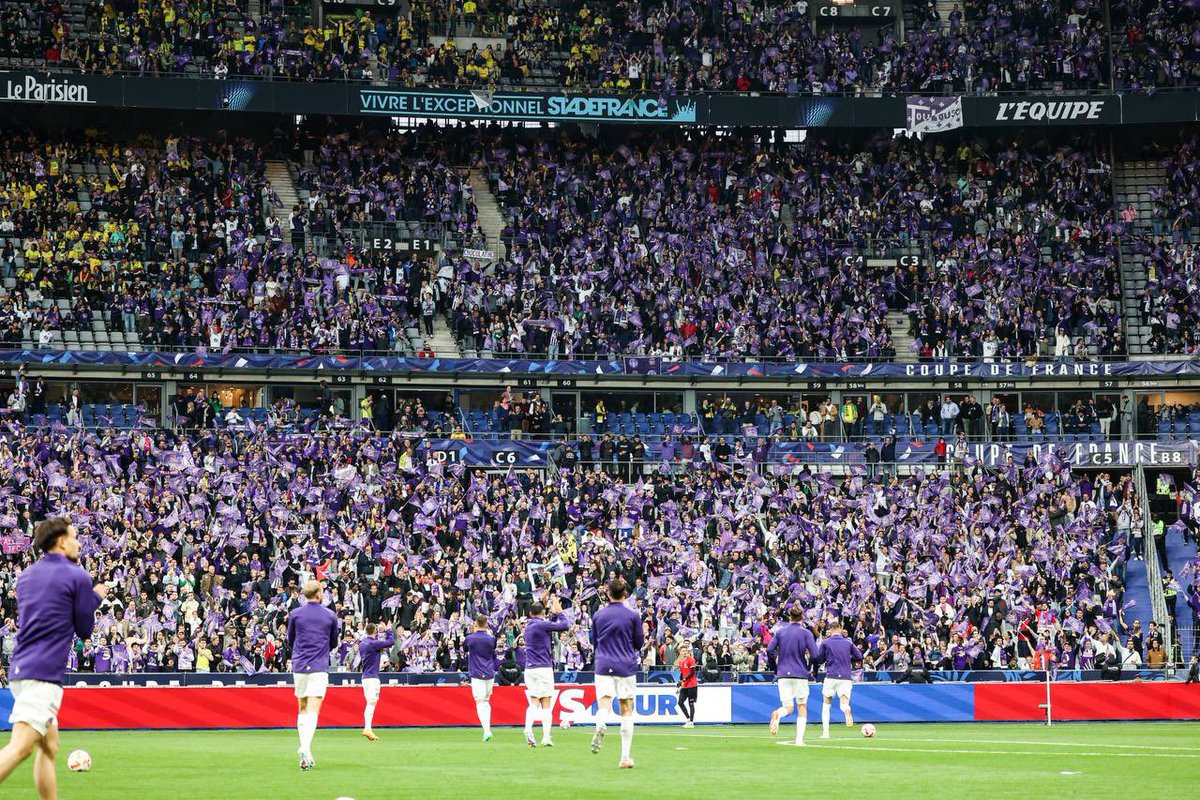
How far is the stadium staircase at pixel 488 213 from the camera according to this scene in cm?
A: 5894

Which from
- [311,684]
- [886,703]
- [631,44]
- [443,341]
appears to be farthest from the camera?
[631,44]

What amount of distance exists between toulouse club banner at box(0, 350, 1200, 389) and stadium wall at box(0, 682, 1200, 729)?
1791cm

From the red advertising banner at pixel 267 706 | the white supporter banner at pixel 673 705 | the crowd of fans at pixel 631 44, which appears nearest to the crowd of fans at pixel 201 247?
the crowd of fans at pixel 631 44

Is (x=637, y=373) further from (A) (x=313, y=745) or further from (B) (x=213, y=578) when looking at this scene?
(A) (x=313, y=745)

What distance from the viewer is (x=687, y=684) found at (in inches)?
1395

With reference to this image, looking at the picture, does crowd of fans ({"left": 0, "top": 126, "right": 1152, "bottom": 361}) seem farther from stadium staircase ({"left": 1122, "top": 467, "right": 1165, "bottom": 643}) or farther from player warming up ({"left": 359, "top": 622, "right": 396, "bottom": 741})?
player warming up ({"left": 359, "top": 622, "right": 396, "bottom": 741})

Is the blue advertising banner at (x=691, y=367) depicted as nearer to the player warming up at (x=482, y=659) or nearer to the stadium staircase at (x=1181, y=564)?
the stadium staircase at (x=1181, y=564)

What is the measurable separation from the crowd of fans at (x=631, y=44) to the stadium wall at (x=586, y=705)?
2966 cm

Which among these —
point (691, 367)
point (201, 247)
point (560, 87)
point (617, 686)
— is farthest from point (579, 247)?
point (617, 686)

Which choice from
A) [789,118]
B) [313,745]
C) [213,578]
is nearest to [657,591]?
[213,578]

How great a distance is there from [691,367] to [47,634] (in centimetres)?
4325

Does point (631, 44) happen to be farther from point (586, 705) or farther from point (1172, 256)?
point (586, 705)

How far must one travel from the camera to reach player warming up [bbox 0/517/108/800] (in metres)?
11.7

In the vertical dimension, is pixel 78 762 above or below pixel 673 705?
above
